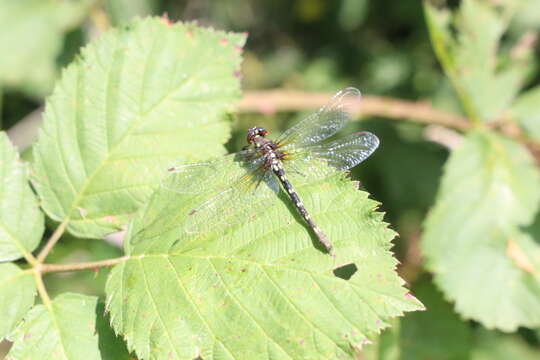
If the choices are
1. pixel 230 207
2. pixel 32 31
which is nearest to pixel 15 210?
pixel 230 207

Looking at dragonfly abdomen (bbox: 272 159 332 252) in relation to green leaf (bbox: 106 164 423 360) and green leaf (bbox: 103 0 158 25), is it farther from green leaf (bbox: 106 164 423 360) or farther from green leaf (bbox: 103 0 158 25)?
green leaf (bbox: 103 0 158 25)

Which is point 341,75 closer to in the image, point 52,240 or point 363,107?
point 363,107

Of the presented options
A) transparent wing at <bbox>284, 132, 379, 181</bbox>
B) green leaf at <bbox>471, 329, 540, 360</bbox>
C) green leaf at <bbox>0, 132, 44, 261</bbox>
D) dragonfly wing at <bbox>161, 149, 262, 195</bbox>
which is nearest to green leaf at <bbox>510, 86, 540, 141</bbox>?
transparent wing at <bbox>284, 132, 379, 181</bbox>

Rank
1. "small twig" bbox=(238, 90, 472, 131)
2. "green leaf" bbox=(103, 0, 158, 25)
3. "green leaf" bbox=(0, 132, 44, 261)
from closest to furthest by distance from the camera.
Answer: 1. "green leaf" bbox=(0, 132, 44, 261)
2. "small twig" bbox=(238, 90, 472, 131)
3. "green leaf" bbox=(103, 0, 158, 25)

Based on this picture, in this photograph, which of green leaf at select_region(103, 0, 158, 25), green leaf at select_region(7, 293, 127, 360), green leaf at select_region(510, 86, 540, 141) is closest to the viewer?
green leaf at select_region(7, 293, 127, 360)

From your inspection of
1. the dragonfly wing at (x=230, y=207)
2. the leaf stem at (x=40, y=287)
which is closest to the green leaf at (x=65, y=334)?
the leaf stem at (x=40, y=287)

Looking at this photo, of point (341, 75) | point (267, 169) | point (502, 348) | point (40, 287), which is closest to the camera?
point (40, 287)
